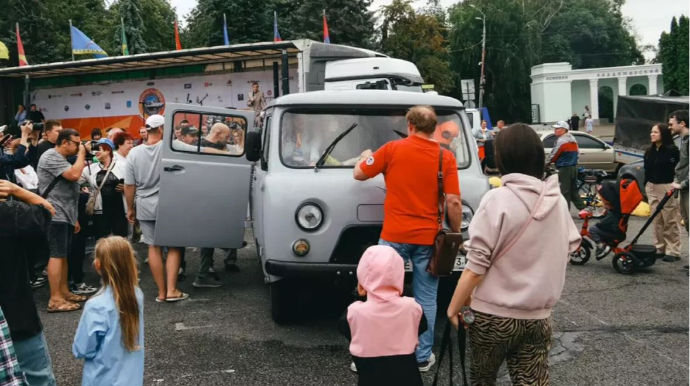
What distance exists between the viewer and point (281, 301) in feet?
20.8

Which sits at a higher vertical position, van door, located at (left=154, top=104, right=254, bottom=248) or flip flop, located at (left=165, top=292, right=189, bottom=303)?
van door, located at (left=154, top=104, right=254, bottom=248)

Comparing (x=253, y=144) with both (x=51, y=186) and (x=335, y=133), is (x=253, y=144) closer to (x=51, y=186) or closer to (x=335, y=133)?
(x=335, y=133)

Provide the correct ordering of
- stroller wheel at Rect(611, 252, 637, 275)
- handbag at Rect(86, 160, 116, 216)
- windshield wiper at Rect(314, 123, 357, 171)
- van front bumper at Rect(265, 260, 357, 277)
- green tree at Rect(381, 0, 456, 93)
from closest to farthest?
van front bumper at Rect(265, 260, 357, 277), windshield wiper at Rect(314, 123, 357, 171), handbag at Rect(86, 160, 116, 216), stroller wheel at Rect(611, 252, 637, 275), green tree at Rect(381, 0, 456, 93)

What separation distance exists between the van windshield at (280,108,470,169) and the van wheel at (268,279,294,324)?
3.53ft

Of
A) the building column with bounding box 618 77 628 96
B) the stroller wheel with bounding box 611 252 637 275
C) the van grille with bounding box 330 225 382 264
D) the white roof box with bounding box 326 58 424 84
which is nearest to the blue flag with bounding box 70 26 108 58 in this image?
the white roof box with bounding box 326 58 424 84

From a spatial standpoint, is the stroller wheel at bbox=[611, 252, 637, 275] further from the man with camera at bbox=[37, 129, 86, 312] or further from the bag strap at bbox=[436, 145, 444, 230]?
the man with camera at bbox=[37, 129, 86, 312]

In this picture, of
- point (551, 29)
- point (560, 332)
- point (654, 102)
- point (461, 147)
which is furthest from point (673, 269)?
point (551, 29)

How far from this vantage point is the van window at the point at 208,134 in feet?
23.8

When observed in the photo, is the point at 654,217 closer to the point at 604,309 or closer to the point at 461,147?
the point at 604,309

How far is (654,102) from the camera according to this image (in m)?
17.0

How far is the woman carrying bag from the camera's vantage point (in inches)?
364

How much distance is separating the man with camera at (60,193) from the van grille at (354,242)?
2950 millimetres

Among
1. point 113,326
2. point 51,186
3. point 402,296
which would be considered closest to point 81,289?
point 51,186

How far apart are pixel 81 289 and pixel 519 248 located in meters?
6.21
